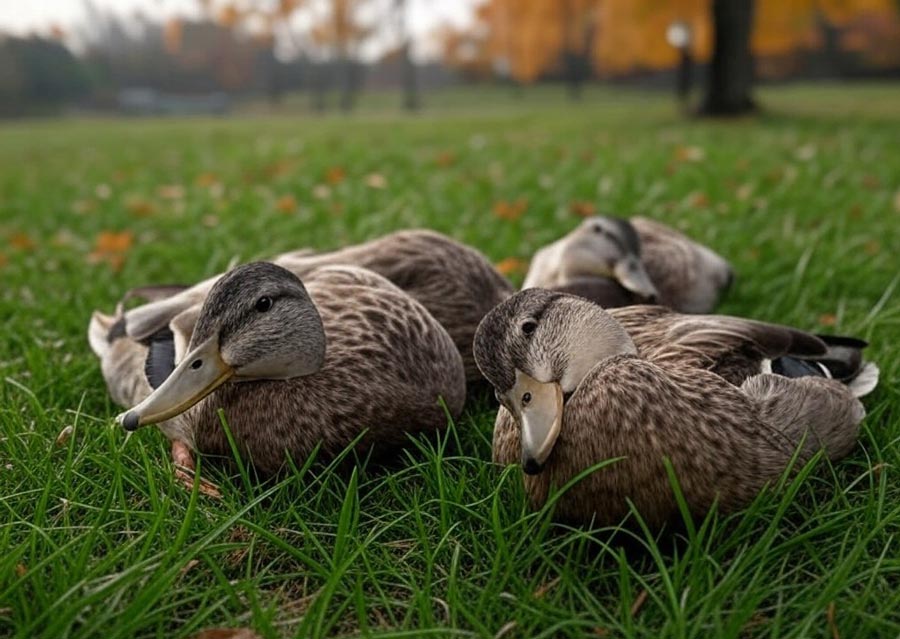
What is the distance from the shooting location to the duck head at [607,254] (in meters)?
3.63

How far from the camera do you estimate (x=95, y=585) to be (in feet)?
6.13

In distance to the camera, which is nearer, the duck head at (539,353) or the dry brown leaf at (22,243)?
the duck head at (539,353)

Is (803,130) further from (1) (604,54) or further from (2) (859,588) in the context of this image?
(1) (604,54)

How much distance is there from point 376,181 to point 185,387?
547 cm

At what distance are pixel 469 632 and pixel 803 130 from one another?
11.1 meters

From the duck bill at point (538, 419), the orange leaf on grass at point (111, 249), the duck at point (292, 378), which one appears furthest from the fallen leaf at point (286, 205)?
the duck bill at point (538, 419)

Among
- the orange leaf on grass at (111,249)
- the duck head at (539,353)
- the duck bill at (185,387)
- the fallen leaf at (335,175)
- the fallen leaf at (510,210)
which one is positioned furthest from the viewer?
the fallen leaf at (335,175)

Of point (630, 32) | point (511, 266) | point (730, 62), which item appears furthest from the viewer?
point (630, 32)

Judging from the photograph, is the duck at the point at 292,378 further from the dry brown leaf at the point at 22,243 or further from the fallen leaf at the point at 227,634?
the dry brown leaf at the point at 22,243

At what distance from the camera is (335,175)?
25.9 feet

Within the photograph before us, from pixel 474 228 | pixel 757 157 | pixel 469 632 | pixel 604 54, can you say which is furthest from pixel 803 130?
pixel 604 54

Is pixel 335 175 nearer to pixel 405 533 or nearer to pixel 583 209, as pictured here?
pixel 583 209

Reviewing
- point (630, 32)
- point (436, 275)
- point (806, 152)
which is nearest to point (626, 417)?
point (436, 275)

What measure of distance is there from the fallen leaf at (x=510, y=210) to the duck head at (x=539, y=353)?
3749 mm
